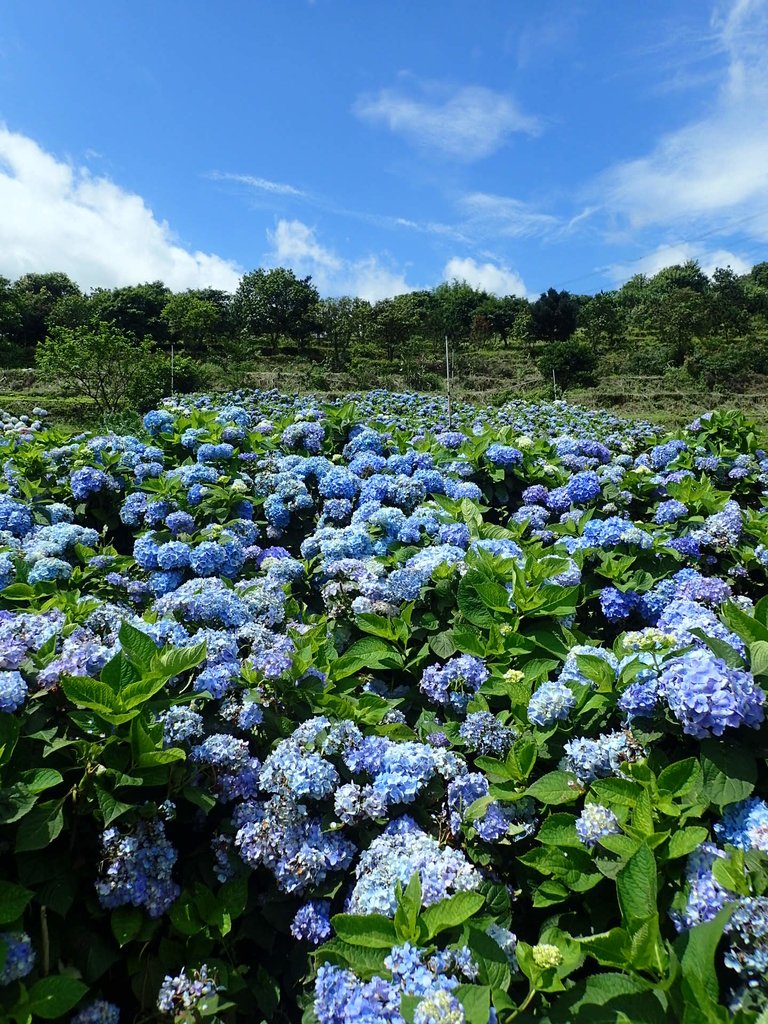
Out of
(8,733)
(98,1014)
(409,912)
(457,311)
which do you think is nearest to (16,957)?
(98,1014)

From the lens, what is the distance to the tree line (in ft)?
109

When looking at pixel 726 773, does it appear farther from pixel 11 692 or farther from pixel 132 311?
pixel 132 311

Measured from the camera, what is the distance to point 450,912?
1177mm

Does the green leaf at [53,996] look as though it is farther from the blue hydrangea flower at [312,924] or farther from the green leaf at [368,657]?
the green leaf at [368,657]

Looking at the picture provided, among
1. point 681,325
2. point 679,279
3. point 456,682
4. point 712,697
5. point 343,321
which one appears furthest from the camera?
point 679,279

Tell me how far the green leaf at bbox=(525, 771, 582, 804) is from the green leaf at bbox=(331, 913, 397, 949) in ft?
1.50

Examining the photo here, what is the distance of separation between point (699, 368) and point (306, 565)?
3293cm

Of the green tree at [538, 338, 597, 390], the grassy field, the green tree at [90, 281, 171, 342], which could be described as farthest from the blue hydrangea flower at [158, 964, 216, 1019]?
the green tree at [90, 281, 171, 342]

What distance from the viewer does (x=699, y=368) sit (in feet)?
101

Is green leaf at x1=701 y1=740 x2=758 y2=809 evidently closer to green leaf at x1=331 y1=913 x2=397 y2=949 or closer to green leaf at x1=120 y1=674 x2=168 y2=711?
green leaf at x1=331 y1=913 x2=397 y2=949

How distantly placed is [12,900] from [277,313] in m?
44.6

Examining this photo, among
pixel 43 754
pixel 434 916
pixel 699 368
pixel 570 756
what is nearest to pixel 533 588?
pixel 570 756

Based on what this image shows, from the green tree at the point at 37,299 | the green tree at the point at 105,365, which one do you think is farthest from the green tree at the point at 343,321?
the green tree at the point at 105,365

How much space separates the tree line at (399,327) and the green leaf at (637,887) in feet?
99.6
